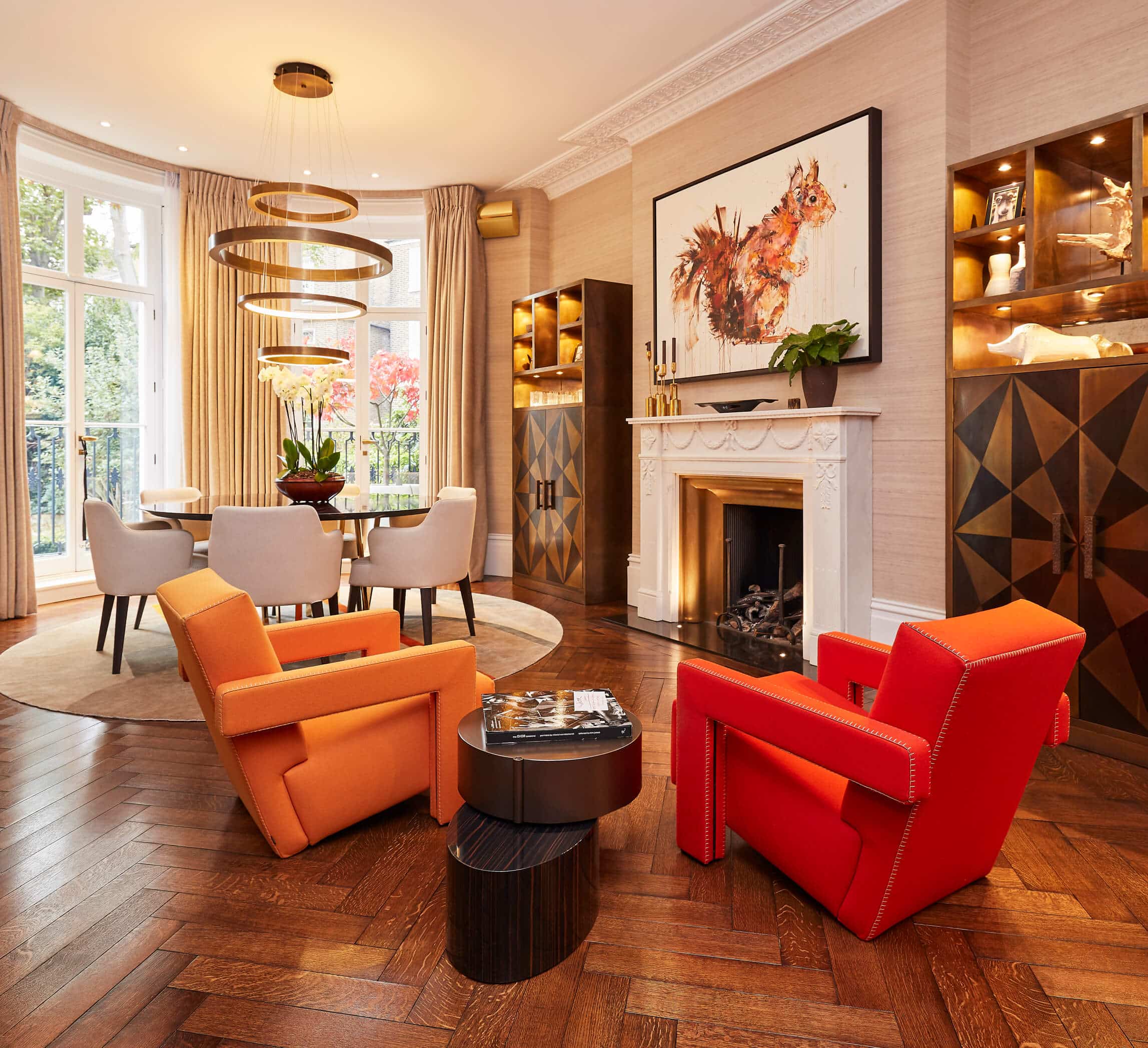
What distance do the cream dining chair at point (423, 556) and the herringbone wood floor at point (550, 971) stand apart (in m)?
1.73

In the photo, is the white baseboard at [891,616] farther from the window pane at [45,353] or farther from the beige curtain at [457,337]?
the window pane at [45,353]

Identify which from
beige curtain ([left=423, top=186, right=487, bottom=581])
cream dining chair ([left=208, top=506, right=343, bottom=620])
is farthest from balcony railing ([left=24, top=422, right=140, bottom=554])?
cream dining chair ([left=208, top=506, right=343, bottom=620])

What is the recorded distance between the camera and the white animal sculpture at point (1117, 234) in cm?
286

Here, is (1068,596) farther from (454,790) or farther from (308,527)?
(308,527)

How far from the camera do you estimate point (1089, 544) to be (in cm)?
284

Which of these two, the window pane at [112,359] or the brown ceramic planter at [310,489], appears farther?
the window pane at [112,359]

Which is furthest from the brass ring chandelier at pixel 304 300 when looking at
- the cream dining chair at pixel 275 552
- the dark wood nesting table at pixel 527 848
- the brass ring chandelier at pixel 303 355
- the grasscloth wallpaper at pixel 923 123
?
the dark wood nesting table at pixel 527 848

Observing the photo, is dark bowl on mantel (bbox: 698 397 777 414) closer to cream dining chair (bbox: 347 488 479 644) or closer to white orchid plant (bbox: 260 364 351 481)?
cream dining chair (bbox: 347 488 479 644)

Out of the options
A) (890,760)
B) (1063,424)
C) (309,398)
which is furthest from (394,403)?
(890,760)

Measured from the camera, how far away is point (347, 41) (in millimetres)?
4379

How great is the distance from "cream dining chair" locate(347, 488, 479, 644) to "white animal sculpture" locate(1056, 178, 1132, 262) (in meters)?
2.95

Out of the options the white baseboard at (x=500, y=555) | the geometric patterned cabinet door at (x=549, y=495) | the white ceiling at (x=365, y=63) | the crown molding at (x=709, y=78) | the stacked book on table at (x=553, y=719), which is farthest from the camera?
the white baseboard at (x=500, y=555)

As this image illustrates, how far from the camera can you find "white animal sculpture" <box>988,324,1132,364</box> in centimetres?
296

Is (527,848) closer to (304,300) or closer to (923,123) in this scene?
(923,123)
